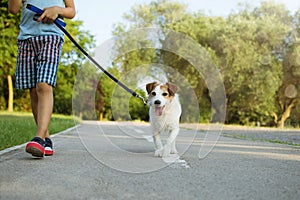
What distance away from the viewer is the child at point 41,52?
5109 millimetres

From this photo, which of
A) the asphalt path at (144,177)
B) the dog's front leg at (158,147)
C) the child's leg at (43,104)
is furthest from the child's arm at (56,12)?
the dog's front leg at (158,147)

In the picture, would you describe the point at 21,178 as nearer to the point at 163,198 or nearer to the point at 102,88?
the point at 163,198

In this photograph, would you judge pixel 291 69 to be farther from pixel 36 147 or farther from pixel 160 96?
pixel 36 147

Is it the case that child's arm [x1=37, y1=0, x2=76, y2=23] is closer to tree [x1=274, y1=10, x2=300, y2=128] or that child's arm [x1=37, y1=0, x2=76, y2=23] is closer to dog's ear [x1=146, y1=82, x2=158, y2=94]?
dog's ear [x1=146, y1=82, x2=158, y2=94]

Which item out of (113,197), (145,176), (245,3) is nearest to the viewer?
(113,197)

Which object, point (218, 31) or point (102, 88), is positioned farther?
point (218, 31)

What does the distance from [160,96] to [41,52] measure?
163 cm

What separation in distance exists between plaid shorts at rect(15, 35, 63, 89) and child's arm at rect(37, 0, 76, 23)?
23 centimetres

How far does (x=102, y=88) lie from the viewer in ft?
24.0

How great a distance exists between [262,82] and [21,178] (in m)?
29.0

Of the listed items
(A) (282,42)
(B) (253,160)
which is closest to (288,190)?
(B) (253,160)

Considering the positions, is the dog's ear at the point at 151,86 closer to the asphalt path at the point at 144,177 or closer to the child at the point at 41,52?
the asphalt path at the point at 144,177

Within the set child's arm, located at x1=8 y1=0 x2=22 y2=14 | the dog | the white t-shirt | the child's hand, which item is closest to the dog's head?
the dog

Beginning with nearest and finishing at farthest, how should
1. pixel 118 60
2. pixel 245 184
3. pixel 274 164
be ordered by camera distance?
pixel 245 184, pixel 274 164, pixel 118 60
